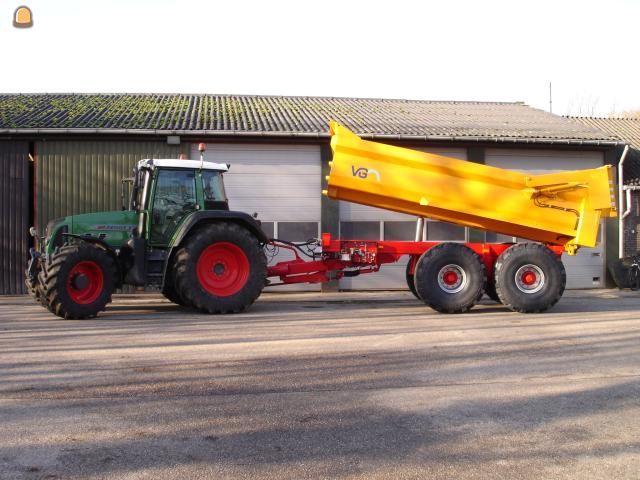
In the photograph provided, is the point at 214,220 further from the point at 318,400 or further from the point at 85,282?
the point at 318,400

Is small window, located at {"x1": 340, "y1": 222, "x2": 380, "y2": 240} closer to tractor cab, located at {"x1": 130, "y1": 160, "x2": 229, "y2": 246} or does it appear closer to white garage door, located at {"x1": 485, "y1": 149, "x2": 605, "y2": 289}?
white garage door, located at {"x1": 485, "y1": 149, "x2": 605, "y2": 289}

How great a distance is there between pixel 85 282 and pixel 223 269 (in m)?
2.22

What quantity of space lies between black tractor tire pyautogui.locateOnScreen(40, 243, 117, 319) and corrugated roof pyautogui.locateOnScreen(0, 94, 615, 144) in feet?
20.4

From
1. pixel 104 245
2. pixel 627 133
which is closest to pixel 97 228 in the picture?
pixel 104 245

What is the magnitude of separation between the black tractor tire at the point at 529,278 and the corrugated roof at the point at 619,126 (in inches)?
454

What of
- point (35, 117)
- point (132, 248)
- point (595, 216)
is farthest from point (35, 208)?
point (595, 216)

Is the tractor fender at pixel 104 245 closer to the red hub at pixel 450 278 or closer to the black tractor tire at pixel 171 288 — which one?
the black tractor tire at pixel 171 288

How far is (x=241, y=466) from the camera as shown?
4.43 m

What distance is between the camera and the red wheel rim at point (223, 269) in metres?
11.5

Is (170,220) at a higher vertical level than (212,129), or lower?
lower

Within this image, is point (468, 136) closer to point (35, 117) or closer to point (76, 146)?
point (76, 146)

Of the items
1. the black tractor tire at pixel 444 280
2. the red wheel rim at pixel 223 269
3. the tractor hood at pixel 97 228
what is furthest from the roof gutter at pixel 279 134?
the black tractor tire at pixel 444 280

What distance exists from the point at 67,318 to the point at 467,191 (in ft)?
22.9

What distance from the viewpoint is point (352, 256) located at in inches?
494
